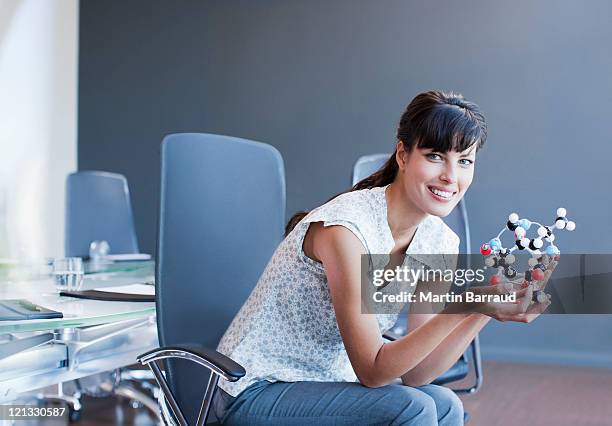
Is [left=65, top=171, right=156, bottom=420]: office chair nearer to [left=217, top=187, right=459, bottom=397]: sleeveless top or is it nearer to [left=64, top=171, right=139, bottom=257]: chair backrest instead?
[left=64, top=171, right=139, bottom=257]: chair backrest

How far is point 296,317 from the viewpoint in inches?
61.4

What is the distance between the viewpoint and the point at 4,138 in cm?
511

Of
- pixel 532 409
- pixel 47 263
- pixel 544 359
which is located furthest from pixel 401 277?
pixel 544 359

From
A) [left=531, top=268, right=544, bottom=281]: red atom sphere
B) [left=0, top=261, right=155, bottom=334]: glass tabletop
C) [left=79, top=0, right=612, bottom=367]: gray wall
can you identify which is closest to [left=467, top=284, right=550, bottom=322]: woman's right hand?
[left=531, top=268, right=544, bottom=281]: red atom sphere

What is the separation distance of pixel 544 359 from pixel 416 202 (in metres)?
3.30

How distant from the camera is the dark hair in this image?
1507 mm

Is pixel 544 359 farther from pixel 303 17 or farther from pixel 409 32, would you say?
Answer: pixel 303 17

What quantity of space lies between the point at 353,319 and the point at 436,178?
346mm

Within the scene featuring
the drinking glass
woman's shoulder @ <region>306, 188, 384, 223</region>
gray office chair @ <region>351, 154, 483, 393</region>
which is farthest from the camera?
gray office chair @ <region>351, 154, 483, 393</region>

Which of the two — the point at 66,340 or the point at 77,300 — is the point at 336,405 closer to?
the point at 66,340

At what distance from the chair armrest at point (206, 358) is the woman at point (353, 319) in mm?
122

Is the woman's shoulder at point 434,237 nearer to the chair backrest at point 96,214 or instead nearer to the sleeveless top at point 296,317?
the sleeveless top at point 296,317

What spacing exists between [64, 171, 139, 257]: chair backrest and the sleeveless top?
2.30m

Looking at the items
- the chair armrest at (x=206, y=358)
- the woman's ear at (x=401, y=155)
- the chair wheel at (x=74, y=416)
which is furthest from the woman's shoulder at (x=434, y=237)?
the chair wheel at (x=74, y=416)
